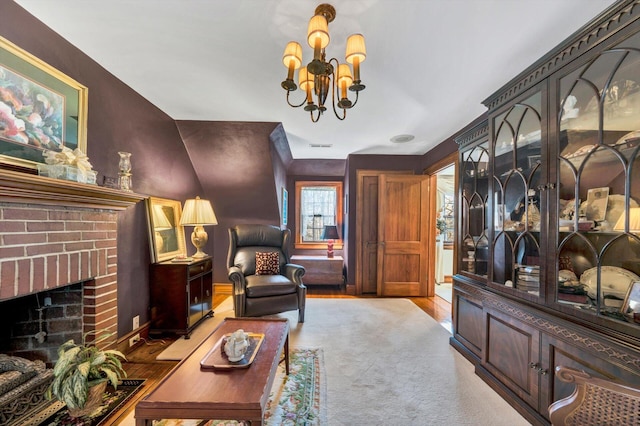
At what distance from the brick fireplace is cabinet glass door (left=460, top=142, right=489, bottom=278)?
304 cm

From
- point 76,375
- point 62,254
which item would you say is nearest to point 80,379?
point 76,375

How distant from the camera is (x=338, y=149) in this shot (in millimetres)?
4352

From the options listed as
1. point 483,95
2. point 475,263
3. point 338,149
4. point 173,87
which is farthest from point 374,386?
point 338,149

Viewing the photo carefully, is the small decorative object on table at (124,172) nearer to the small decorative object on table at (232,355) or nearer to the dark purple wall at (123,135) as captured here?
the dark purple wall at (123,135)

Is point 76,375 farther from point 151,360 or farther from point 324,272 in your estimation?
point 324,272

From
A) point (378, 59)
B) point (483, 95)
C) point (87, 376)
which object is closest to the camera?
point (87, 376)

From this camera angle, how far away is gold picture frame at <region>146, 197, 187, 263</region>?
279cm

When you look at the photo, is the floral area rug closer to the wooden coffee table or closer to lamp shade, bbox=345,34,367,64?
the wooden coffee table

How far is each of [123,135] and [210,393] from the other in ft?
7.90

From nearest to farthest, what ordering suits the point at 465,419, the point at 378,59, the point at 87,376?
the point at 87,376 < the point at 465,419 < the point at 378,59

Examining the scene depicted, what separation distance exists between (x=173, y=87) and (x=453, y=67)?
241 centimetres

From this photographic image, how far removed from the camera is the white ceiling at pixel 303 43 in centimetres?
143

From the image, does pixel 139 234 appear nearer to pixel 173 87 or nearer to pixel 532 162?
pixel 173 87

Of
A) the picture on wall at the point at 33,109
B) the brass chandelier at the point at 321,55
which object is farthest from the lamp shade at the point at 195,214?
the brass chandelier at the point at 321,55
